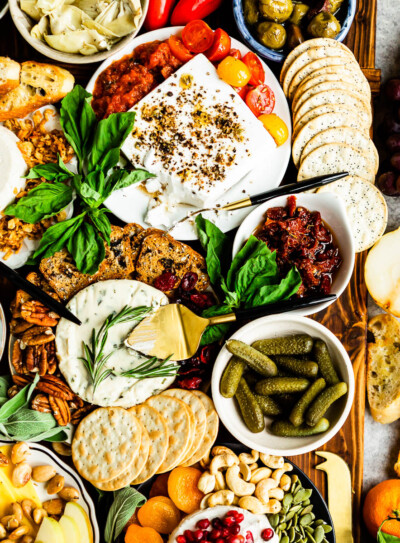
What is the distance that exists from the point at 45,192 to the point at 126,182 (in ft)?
0.96

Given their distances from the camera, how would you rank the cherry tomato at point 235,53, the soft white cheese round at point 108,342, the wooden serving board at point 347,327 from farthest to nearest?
the wooden serving board at point 347,327 < the cherry tomato at point 235,53 < the soft white cheese round at point 108,342

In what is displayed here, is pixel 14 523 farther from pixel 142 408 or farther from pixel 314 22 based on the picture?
pixel 314 22

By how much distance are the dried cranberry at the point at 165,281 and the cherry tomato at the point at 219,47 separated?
2.76ft

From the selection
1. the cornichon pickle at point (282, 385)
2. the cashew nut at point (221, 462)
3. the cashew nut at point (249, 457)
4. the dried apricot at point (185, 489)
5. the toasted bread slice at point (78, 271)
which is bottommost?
the dried apricot at point (185, 489)

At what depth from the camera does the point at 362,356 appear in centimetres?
221

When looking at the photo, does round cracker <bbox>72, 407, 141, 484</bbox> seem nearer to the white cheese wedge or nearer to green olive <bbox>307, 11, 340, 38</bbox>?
the white cheese wedge

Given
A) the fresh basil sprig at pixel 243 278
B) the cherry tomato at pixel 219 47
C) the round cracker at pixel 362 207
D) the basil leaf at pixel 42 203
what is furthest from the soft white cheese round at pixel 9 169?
the round cracker at pixel 362 207

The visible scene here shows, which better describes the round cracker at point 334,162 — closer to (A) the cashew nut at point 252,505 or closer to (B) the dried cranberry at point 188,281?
(B) the dried cranberry at point 188,281

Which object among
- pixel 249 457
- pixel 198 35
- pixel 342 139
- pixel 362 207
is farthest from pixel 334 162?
pixel 249 457

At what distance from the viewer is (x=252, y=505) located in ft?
6.38

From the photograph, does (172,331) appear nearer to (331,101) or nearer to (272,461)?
(272,461)

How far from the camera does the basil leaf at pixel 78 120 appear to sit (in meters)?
1.97

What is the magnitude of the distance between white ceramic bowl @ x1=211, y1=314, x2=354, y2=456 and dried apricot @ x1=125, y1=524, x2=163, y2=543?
482 millimetres

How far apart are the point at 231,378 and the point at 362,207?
2.74ft
